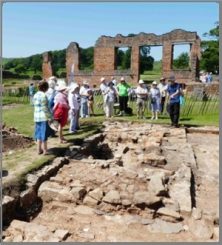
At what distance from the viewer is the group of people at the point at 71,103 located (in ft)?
25.0

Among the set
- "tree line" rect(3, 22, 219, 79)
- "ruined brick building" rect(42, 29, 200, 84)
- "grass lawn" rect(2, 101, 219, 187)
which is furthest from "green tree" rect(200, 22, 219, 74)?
"grass lawn" rect(2, 101, 219, 187)

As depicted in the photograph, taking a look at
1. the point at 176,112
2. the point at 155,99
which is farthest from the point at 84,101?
the point at 176,112

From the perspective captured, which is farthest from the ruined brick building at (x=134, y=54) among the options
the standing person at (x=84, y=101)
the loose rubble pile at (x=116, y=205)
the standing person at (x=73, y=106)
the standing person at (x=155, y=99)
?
the loose rubble pile at (x=116, y=205)

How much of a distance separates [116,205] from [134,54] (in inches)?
1046

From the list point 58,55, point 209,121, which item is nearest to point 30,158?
point 209,121

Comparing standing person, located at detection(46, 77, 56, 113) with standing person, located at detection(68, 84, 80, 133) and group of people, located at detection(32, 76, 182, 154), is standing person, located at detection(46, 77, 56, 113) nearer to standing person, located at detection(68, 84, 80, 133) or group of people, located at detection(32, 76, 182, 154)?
group of people, located at detection(32, 76, 182, 154)

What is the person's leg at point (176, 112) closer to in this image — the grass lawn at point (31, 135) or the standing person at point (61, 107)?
the grass lawn at point (31, 135)

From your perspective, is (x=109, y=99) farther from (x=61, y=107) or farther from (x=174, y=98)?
(x=61, y=107)

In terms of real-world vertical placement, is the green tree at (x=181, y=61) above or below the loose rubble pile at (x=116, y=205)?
above

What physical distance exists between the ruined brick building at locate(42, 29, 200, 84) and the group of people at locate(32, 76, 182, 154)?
49.8 feet

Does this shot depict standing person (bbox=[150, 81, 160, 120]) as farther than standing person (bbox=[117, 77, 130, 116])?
No

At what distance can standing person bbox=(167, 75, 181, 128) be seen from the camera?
1225 centimetres

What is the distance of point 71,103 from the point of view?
35.0 feet

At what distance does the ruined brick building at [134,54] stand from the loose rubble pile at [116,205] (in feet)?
73.2
